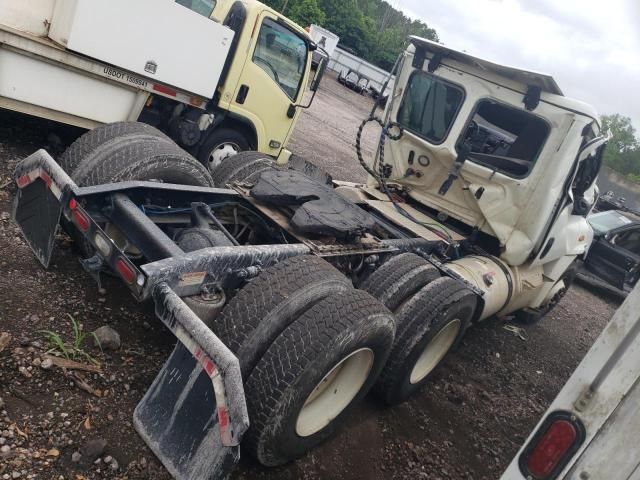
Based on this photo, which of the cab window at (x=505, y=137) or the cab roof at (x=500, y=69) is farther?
the cab window at (x=505, y=137)

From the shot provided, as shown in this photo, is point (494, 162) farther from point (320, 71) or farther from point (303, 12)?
point (303, 12)

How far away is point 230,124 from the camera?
6941 mm

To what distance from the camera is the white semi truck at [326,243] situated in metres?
2.48

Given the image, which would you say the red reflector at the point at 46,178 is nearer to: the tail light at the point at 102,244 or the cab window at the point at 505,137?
the tail light at the point at 102,244

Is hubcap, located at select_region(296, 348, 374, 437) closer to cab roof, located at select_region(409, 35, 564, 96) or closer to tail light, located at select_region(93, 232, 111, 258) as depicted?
tail light, located at select_region(93, 232, 111, 258)

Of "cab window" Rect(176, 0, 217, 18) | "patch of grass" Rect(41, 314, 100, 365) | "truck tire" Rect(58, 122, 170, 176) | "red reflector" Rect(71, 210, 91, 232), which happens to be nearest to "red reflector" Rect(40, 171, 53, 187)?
"red reflector" Rect(71, 210, 91, 232)

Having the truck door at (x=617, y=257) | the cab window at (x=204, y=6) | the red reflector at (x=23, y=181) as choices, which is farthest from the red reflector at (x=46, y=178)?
the truck door at (x=617, y=257)

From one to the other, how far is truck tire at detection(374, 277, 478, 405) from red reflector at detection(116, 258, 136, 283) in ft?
6.00

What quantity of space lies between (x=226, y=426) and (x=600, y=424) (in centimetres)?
142

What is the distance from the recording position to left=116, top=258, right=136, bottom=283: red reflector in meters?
2.56

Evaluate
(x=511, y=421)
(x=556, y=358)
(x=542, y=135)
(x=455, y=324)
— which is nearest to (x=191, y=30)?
(x=542, y=135)

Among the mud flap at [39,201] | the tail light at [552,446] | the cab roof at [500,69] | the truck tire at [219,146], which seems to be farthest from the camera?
the truck tire at [219,146]

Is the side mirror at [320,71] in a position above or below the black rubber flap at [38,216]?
above

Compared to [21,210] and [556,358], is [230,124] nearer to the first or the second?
[21,210]
